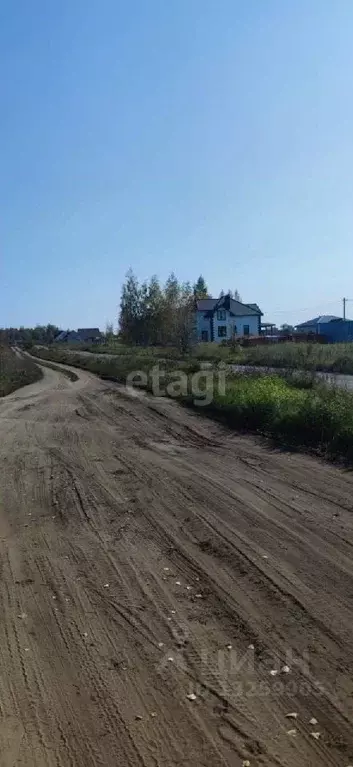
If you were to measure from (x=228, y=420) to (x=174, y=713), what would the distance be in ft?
36.5

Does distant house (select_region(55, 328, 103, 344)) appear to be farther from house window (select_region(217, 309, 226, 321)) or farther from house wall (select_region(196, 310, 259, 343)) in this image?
house window (select_region(217, 309, 226, 321))

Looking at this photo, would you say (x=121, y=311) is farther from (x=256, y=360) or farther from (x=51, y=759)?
(x=51, y=759)

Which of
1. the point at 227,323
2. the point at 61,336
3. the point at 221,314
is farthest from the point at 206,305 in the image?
the point at 61,336

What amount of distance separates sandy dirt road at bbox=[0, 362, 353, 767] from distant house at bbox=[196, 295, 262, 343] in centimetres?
6668

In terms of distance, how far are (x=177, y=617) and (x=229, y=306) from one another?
72.3 m

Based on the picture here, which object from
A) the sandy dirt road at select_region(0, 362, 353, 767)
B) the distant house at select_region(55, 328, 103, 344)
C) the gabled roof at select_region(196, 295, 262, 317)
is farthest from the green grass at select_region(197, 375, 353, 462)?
the distant house at select_region(55, 328, 103, 344)

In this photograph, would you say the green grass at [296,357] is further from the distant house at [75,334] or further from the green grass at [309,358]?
the distant house at [75,334]

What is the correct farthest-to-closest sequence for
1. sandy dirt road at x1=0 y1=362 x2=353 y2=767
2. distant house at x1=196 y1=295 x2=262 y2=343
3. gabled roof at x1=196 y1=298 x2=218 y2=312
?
gabled roof at x1=196 y1=298 x2=218 y2=312, distant house at x1=196 y1=295 x2=262 y2=343, sandy dirt road at x1=0 y1=362 x2=353 y2=767

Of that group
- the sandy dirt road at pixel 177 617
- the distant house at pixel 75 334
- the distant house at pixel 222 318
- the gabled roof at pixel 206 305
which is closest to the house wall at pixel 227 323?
the distant house at pixel 222 318

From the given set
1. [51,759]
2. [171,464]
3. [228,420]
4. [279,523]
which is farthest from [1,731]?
[228,420]

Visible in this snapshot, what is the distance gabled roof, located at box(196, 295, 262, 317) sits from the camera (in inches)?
2983

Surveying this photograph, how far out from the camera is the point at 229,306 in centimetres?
7575

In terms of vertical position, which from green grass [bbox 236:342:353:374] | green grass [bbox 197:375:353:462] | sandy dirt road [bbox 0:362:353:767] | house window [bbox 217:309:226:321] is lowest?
sandy dirt road [bbox 0:362:353:767]

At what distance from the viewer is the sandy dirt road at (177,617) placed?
3.32 m
